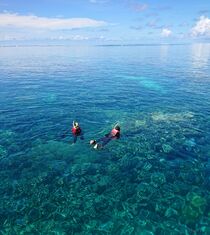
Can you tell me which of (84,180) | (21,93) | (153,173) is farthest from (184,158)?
(21,93)

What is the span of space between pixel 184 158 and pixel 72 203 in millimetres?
12843

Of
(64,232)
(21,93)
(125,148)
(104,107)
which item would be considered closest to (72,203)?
(64,232)

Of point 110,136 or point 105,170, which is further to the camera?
point 110,136

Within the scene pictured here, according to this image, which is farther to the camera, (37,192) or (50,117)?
(50,117)

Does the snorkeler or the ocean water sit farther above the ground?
the snorkeler

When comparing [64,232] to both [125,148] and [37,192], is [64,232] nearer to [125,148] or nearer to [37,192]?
[37,192]

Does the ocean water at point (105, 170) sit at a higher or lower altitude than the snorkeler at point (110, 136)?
lower

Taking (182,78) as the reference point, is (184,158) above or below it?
above

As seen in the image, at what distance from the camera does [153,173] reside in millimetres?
23281

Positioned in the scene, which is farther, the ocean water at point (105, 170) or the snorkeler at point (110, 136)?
the snorkeler at point (110, 136)

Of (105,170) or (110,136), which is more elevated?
(110,136)

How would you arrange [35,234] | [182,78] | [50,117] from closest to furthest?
1. [35,234]
2. [50,117]
3. [182,78]

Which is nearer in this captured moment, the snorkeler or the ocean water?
the ocean water

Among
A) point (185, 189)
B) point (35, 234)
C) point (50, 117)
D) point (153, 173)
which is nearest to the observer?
point (35, 234)
